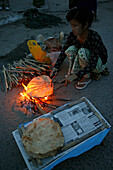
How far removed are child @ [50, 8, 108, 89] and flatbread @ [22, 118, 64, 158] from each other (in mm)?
Answer: 1092

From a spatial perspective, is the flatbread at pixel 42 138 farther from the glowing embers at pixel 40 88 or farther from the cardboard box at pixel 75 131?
the glowing embers at pixel 40 88

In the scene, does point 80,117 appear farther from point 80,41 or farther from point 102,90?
point 80,41

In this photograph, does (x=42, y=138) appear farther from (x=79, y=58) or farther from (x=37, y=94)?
(x=79, y=58)

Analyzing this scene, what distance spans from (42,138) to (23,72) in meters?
1.79

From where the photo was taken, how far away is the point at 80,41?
2.74 metres

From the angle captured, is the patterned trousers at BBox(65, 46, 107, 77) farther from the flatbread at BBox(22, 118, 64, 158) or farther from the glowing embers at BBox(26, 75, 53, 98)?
the flatbread at BBox(22, 118, 64, 158)

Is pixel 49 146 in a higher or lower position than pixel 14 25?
lower

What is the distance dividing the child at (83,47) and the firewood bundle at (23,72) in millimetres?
354

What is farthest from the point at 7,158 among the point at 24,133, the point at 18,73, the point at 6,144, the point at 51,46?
the point at 51,46

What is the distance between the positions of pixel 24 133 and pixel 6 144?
0.53m

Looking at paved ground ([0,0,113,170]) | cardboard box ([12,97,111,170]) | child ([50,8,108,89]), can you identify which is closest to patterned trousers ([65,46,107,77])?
child ([50,8,108,89])

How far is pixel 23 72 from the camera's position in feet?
10.6

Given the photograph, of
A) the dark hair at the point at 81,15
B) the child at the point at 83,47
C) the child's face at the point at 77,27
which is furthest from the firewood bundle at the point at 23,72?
the dark hair at the point at 81,15

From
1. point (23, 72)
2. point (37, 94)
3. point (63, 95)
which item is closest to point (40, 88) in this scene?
point (37, 94)
